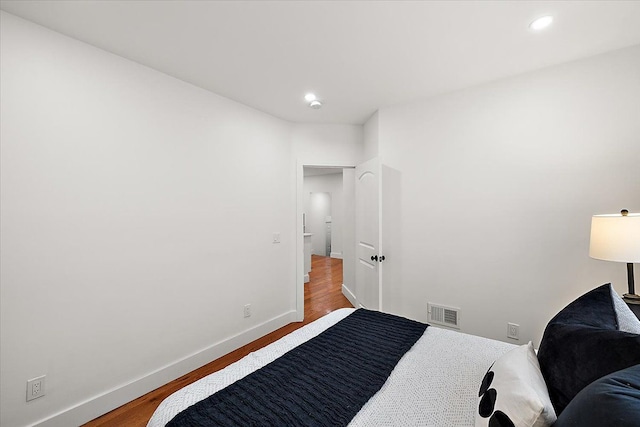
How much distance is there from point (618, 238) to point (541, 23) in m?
1.39

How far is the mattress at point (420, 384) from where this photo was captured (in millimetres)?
1049

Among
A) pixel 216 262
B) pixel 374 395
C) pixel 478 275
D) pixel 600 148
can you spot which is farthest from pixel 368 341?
pixel 600 148

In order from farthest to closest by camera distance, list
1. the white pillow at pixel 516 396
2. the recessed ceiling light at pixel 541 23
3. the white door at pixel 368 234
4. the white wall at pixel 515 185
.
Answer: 1. the white door at pixel 368 234
2. the white wall at pixel 515 185
3. the recessed ceiling light at pixel 541 23
4. the white pillow at pixel 516 396

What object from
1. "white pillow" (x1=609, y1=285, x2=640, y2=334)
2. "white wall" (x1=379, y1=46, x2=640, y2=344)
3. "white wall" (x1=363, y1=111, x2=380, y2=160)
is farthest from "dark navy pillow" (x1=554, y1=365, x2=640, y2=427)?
"white wall" (x1=363, y1=111, x2=380, y2=160)

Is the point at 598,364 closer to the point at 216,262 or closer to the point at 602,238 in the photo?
the point at 602,238

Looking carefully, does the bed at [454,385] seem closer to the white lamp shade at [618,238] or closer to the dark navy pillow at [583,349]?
the dark navy pillow at [583,349]

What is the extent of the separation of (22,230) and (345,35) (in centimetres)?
235

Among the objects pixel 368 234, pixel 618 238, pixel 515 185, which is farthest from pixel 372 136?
pixel 618 238

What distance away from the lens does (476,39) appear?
1.92 meters

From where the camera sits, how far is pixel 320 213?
8.68 meters

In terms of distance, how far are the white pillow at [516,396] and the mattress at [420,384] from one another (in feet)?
0.52

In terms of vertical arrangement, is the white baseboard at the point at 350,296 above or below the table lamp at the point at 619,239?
below

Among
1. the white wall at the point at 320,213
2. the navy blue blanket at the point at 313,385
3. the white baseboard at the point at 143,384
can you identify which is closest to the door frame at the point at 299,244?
the white baseboard at the point at 143,384

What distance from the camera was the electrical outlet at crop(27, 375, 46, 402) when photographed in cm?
171
